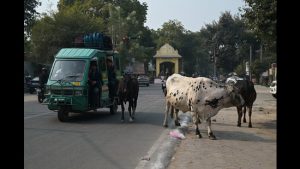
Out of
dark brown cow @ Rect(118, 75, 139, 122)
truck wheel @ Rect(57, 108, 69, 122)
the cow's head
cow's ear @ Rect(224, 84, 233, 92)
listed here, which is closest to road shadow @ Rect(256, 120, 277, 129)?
the cow's head

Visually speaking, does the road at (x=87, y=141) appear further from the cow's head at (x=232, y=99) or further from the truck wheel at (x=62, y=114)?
the cow's head at (x=232, y=99)

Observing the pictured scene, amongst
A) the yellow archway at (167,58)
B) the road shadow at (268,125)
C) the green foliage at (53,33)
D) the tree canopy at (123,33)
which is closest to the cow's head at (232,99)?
the road shadow at (268,125)

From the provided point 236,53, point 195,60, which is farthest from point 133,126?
point 195,60

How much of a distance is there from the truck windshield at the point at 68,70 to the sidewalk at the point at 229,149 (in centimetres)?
450

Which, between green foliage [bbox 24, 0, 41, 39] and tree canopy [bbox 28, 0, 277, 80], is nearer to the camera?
green foliage [bbox 24, 0, 41, 39]

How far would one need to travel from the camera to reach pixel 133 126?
49.0 feet

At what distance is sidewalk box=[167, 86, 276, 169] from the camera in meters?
8.48

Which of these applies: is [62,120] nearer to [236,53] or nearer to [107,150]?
[107,150]

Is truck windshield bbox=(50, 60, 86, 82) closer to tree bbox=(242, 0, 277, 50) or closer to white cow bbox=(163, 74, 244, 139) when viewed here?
white cow bbox=(163, 74, 244, 139)

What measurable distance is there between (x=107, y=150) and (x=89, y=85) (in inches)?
239

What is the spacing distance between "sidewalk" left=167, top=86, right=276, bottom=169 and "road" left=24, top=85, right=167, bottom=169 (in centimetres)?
95

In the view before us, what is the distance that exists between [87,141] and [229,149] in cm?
363

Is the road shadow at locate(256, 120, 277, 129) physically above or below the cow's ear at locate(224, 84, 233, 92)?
below

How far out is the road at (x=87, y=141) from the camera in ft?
28.7
